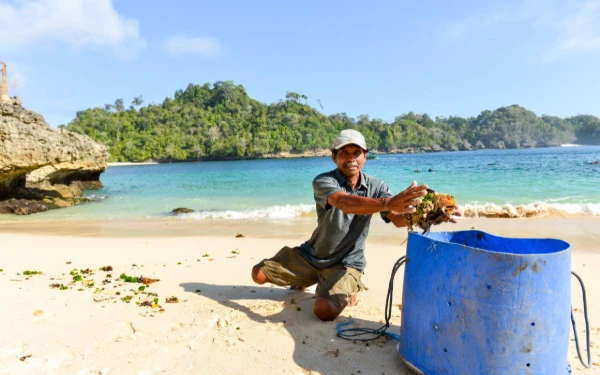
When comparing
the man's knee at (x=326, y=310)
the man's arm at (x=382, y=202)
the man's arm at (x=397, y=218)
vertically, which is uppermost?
the man's arm at (x=382, y=202)

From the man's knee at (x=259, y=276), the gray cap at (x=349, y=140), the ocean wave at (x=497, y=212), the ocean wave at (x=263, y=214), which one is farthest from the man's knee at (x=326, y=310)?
the ocean wave at (x=263, y=214)

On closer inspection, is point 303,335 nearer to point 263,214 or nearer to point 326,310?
point 326,310

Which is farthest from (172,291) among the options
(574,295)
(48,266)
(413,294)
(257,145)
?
(257,145)

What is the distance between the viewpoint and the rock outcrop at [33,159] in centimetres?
1350

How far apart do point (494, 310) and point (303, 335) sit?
158 centimetres

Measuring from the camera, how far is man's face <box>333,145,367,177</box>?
3407mm

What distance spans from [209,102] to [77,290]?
125 meters

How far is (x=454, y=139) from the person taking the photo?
12375 cm

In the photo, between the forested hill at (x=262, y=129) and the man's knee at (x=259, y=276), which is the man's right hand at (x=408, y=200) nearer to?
the man's knee at (x=259, y=276)

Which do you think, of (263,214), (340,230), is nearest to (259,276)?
(340,230)

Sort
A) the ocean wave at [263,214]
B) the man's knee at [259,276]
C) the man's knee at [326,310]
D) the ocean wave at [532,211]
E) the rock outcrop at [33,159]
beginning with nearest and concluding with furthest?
1. the man's knee at [326,310]
2. the man's knee at [259,276]
3. the ocean wave at [532,211]
4. the ocean wave at [263,214]
5. the rock outcrop at [33,159]

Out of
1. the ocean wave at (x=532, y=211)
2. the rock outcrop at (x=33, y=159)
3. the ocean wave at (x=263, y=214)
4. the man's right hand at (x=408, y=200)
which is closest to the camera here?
the man's right hand at (x=408, y=200)

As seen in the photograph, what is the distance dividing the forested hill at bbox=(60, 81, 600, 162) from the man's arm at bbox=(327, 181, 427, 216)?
3551 inches

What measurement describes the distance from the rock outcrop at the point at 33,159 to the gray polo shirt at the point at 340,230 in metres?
13.7
